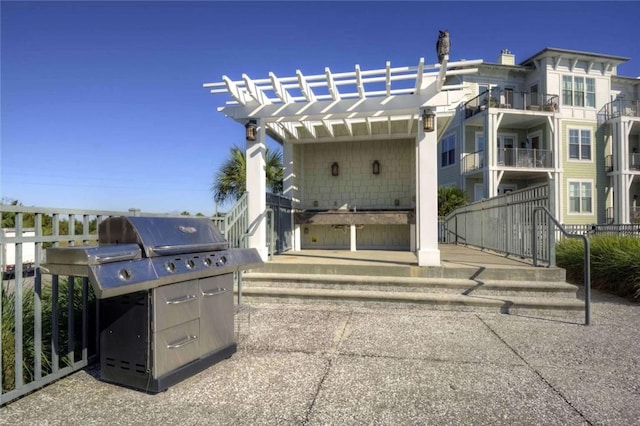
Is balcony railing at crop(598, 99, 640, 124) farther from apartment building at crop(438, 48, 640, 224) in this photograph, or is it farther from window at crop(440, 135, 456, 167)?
window at crop(440, 135, 456, 167)

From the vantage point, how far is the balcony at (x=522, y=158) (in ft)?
62.2

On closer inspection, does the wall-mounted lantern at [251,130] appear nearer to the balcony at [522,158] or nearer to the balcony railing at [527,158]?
the balcony at [522,158]

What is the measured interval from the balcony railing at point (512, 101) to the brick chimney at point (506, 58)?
264 cm

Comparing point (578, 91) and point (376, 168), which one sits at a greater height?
point (578, 91)

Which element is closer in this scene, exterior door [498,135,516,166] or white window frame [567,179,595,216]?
exterior door [498,135,516,166]

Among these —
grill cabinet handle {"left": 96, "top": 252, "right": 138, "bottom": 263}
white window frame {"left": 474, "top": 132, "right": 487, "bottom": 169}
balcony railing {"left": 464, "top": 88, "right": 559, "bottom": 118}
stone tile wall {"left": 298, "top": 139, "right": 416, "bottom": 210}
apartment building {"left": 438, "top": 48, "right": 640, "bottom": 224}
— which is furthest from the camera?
apartment building {"left": 438, "top": 48, "right": 640, "bottom": 224}

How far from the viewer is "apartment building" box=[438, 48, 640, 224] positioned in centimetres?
1912

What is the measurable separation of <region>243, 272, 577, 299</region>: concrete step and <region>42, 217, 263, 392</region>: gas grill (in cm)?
270

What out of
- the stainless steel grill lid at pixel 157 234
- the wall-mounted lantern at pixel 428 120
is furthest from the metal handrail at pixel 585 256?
the stainless steel grill lid at pixel 157 234

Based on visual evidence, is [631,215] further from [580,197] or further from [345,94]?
[345,94]

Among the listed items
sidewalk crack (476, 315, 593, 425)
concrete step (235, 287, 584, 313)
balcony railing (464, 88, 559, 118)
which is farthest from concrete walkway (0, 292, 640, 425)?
balcony railing (464, 88, 559, 118)

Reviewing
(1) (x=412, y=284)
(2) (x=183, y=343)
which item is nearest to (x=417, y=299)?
(1) (x=412, y=284)

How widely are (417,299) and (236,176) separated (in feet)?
46.9

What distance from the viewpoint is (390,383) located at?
2883 mm
